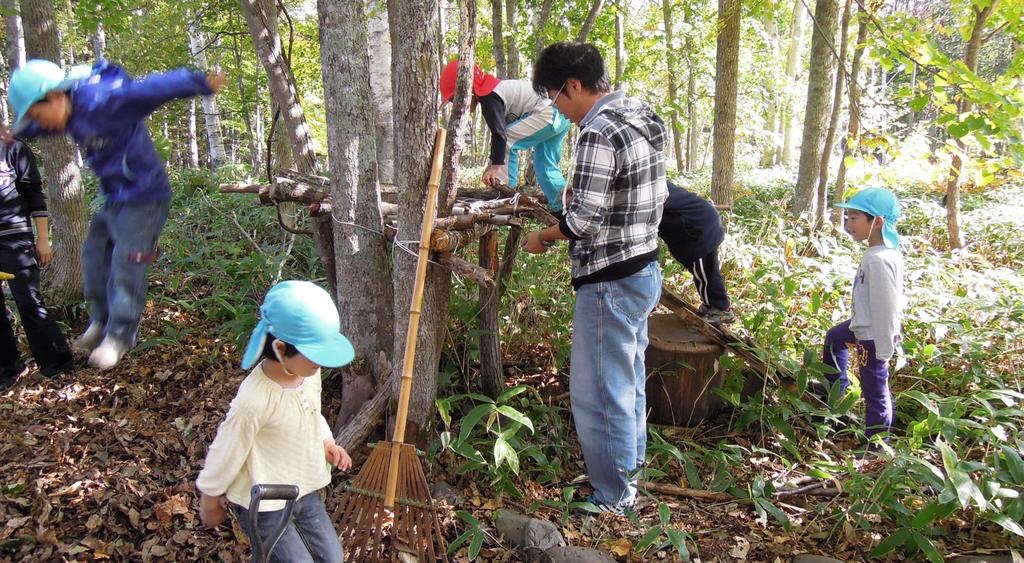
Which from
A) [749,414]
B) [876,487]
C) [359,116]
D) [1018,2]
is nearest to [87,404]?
[359,116]

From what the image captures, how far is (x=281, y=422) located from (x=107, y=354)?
3.59 ft

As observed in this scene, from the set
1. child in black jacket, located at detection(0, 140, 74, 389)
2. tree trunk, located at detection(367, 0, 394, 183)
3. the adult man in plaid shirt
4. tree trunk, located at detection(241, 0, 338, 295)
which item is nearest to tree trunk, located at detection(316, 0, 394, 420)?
tree trunk, located at detection(241, 0, 338, 295)

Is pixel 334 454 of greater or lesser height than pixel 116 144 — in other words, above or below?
below

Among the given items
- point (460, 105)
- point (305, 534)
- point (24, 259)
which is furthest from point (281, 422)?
point (24, 259)

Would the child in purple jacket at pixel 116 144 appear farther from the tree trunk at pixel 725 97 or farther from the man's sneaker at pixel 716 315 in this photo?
the tree trunk at pixel 725 97

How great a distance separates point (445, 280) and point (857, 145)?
4135 mm

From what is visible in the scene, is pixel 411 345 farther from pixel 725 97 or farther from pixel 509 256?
pixel 725 97

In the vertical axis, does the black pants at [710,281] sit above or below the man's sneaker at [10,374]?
above

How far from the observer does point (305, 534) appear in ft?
7.39


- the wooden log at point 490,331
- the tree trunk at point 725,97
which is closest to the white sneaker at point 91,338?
the wooden log at point 490,331

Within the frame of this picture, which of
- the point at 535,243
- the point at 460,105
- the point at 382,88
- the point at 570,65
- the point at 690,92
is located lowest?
the point at 535,243

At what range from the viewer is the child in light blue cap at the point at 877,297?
11.3ft

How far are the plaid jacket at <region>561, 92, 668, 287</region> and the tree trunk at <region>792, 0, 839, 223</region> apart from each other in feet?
15.7

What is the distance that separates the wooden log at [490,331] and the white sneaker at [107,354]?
195cm
